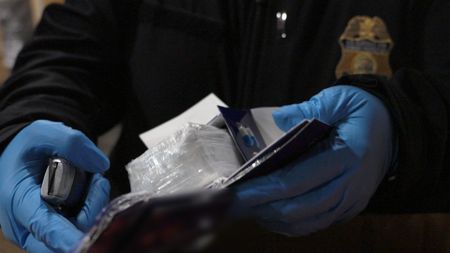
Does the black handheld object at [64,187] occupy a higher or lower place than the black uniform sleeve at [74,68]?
lower

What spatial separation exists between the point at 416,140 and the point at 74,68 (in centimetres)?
46

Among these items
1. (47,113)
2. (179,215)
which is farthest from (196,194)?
(47,113)

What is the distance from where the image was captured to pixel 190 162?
46 cm

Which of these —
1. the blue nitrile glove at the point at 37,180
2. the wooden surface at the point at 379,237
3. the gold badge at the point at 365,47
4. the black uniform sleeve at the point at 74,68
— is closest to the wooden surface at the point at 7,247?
the blue nitrile glove at the point at 37,180

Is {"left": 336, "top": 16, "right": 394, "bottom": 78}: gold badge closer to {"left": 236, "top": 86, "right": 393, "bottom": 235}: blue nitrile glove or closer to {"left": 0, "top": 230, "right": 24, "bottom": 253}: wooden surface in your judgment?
{"left": 236, "top": 86, "right": 393, "bottom": 235}: blue nitrile glove

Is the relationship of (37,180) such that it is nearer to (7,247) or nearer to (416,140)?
(7,247)

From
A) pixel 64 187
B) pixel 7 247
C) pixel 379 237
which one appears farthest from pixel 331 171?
pixel 7 247

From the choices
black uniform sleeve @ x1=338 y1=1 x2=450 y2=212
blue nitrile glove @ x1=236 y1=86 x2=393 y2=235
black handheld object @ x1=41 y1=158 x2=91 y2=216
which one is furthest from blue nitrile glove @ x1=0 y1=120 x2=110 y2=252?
black uniform sleeve @ x1=338 y1=1 x2=450 y2=212

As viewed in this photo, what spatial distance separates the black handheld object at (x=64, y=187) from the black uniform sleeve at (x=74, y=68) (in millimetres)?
162

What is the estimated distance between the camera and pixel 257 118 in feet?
1.64

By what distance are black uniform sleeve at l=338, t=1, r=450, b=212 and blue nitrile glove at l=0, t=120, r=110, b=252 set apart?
0.87 ft

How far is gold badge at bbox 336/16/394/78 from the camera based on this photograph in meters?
0.68

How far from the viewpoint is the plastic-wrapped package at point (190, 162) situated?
1.45ft

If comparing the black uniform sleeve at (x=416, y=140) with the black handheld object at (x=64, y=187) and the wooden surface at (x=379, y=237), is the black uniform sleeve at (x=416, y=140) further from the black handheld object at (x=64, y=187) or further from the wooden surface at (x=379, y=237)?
the black handheld object at (x=64, y=187)
